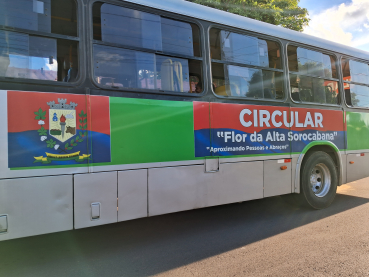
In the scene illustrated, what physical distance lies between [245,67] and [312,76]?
1.81 metres

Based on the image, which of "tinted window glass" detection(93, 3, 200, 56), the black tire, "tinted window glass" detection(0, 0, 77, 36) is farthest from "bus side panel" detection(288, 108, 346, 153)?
"tinted window glass" detection(0, 0, 77, 36)

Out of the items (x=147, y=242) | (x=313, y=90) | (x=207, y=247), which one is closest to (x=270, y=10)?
(x=313, y=90)

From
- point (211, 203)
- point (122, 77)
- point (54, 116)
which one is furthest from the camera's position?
point (211, 203)

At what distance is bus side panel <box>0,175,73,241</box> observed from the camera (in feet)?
9.56

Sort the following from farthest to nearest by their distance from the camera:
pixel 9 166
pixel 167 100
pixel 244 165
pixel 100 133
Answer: pixel 244 165, pixel 167 100, pixel 100 133, pixel 9 166

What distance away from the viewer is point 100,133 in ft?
11.2

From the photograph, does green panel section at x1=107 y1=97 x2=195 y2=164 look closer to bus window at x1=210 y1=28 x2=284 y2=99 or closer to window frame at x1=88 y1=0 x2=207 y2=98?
window frame at x1=88 y1=0 x2=207 y2=98

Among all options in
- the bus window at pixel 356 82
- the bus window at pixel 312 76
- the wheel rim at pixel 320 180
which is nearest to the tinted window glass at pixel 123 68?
the bus window at pixel 312 76

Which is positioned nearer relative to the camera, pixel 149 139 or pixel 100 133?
pixel 100 133

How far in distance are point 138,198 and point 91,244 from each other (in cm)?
115

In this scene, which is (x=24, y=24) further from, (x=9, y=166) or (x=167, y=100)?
(x=167, y=100)

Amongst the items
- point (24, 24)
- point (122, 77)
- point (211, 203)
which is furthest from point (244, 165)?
point (24, 24)

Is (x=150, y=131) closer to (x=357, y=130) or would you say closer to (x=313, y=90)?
(x=313, y=90)

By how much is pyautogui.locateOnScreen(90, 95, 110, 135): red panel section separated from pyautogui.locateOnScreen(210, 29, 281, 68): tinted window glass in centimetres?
190
